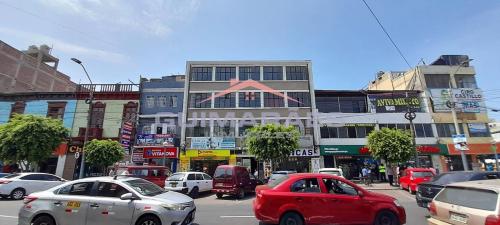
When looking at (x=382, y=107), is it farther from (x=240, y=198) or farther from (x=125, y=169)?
(x=125, y=169)

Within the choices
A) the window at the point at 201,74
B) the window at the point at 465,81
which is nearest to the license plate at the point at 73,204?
the window at the point at 201,74

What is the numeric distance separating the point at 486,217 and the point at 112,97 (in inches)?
1284

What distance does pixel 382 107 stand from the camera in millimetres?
30875

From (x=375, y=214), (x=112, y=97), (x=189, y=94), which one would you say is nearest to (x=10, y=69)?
(x=112, y=97)

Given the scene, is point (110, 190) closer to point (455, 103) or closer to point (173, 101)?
point (173, 101)

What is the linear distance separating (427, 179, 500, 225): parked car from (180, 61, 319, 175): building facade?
2267 cm

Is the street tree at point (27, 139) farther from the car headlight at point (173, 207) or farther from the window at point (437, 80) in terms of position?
the window at point (437, 80)

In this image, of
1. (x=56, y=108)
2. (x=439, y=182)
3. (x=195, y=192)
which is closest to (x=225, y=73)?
(x=195, y=192)

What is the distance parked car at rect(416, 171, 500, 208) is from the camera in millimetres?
10580

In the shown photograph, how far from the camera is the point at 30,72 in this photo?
3788 centimetres

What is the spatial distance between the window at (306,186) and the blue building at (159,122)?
69.4 feet

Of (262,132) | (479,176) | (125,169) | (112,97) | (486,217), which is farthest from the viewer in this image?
(112,97)

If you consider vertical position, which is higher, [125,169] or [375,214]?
[125,169]

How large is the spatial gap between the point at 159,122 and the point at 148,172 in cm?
1223
